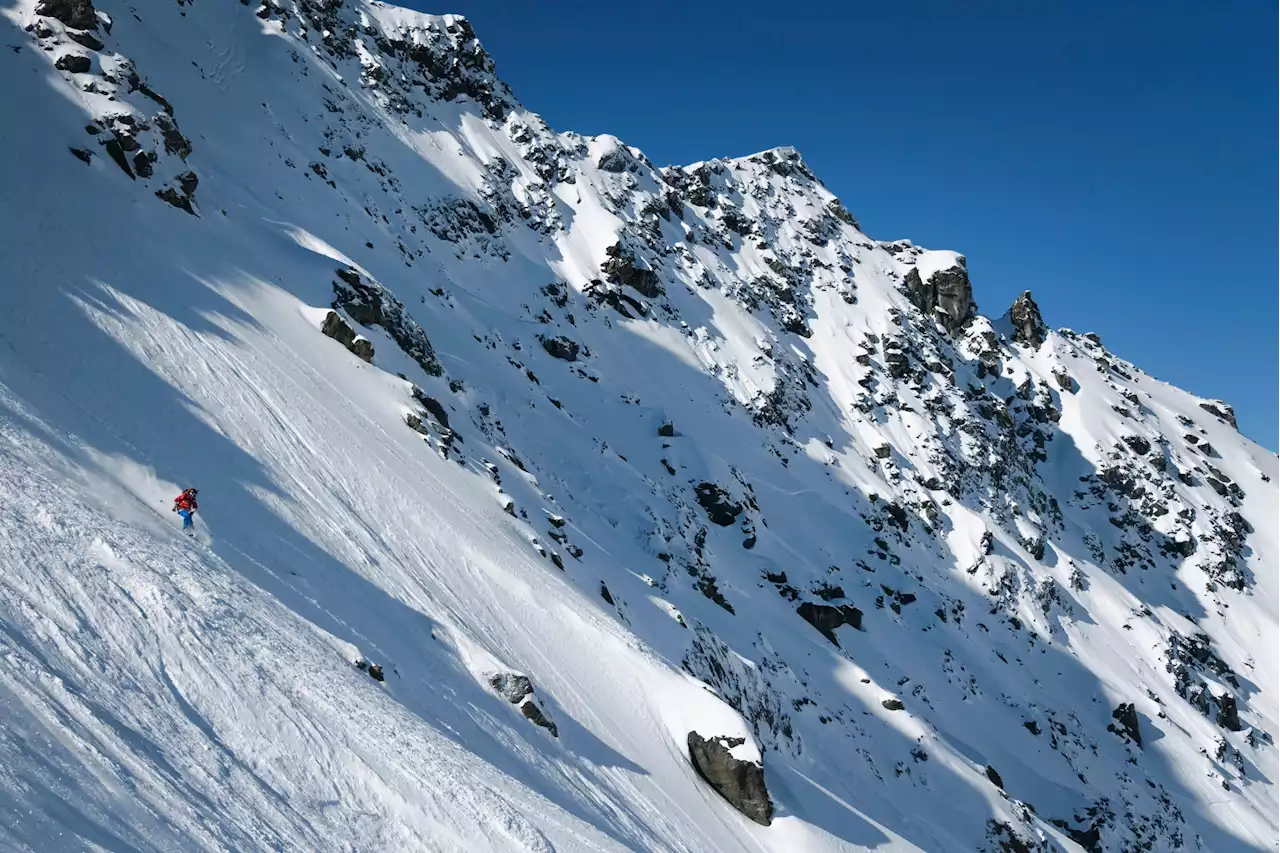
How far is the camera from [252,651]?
12.4 meters

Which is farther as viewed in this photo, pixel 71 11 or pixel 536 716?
pixel 71 11

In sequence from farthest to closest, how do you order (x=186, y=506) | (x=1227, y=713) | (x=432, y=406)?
Result: (x=1227, y=713) → (x=432, y=406) → (x=186, y=506)

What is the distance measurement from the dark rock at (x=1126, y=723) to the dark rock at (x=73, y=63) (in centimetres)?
5768

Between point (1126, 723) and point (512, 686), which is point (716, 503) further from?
point (1126, 723)

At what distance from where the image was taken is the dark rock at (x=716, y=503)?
40.5 meters

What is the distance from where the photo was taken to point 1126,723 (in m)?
45.9

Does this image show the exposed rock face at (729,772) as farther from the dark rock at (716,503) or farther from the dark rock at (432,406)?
the dark rock at (716,503)

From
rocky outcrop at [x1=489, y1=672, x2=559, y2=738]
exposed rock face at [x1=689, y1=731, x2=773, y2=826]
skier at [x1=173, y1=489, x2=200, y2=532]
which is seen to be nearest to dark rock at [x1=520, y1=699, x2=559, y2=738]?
rocky outcrop at [x1=489, y1=672, x2=559, y2=738]

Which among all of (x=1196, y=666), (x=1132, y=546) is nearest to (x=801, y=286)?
(x=1132, y=546)

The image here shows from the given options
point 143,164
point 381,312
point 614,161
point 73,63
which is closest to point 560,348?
point 381,312

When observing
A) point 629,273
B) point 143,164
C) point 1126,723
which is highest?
point 629,273

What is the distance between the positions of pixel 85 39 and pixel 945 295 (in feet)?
208

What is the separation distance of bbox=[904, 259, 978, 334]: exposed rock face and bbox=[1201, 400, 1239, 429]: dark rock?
3474 centimetres

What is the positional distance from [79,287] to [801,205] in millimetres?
62343
